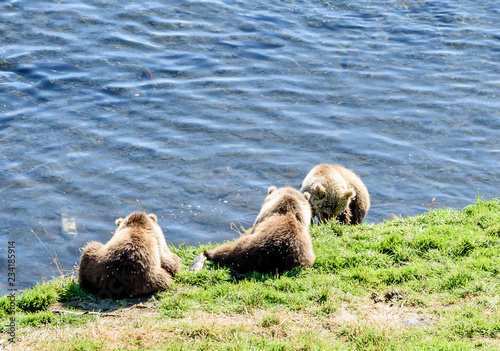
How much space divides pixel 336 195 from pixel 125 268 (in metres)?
4.22

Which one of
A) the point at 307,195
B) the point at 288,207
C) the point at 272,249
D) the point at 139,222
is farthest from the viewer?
the point at 307,195

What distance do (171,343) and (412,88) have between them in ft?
44.3

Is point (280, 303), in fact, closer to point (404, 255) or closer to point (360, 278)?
point (360, 278)

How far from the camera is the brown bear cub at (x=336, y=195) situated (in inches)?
421

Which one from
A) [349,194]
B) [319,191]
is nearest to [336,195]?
[349,194]

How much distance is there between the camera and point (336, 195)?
10734mm

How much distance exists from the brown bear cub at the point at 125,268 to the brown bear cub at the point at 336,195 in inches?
131

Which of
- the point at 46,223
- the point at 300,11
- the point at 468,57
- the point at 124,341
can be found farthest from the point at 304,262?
the point at 300,11

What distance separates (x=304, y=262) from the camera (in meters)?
8.79

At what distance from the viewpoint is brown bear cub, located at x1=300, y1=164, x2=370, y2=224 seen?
10695 mm

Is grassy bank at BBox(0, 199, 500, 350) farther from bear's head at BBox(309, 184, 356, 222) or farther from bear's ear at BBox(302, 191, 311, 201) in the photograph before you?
bear's head at BBox(309, 184, 356, 222)

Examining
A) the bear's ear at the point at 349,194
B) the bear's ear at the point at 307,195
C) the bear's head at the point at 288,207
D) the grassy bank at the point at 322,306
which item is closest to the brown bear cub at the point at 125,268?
the grassy bank at the point at 322,306

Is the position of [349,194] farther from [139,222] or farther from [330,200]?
[139,222]

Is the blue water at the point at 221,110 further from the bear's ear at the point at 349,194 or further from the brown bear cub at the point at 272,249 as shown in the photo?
the brown bear cub at the point at 272,249
